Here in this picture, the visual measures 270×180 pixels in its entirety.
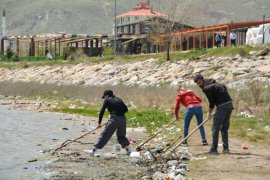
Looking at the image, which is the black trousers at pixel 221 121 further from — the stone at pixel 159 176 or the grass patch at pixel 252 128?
the grass patch at pixel 252 128

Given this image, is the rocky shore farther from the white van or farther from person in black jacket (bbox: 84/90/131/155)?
person in black jacket (bbox: 84/90/131/155)

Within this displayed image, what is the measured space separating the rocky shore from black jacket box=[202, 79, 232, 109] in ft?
63.9

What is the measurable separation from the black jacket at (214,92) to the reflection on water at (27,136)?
480 centimetres

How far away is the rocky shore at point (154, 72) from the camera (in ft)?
131

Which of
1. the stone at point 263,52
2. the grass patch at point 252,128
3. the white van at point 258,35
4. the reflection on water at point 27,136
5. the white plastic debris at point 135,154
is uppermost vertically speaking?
the white van at point 258,35

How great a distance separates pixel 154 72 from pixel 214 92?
34091 millimetres

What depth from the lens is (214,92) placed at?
15352 mm

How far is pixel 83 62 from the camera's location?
64875mm

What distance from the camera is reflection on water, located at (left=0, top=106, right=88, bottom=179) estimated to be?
1619cm

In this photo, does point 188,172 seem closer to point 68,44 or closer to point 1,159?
point 1,159

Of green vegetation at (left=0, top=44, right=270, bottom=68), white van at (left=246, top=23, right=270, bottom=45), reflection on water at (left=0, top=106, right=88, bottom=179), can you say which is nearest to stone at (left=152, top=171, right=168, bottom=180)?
reflection on water at (left=0, top=106, right=88, bottom=179)

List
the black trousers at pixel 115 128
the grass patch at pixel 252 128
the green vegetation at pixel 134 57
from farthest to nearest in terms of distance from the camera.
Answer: the green vegetation at pixel 134 57 → the grass patch at pixel 252 128 → the black trousers at pixel 115 128

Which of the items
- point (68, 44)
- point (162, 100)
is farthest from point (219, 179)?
point (68, 44)

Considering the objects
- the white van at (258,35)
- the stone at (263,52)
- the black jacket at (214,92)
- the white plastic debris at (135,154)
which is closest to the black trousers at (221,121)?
the black jacket at (214,92)
